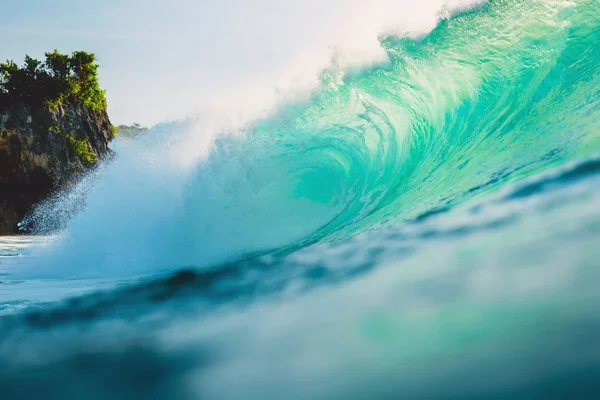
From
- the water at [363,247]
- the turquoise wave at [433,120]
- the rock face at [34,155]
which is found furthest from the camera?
the rock face at [34,155]

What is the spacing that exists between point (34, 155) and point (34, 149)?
21 cm

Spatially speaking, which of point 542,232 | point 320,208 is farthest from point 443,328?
point 320,208

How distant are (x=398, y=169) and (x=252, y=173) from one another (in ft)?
4.03

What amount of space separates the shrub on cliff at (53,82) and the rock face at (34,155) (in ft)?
1.16

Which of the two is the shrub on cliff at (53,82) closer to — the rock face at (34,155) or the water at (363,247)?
the rock face at (34,155)

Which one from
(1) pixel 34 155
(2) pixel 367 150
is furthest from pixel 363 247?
(1) pixel 34 155

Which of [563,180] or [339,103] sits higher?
[339,103]

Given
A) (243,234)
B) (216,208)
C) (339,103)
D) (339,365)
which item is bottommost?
(339,365)

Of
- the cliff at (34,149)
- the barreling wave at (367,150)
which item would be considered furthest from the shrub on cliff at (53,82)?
the barreling wave at (367,150)

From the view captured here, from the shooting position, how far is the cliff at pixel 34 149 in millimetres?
16109

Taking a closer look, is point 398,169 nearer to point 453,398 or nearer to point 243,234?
point 243,234

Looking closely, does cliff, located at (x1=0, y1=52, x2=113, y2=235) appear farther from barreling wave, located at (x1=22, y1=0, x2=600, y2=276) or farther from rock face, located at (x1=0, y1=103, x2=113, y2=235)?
barreling wave, located at (x1=22, y1=0, x2=600, y2=276)

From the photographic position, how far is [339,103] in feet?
16.6

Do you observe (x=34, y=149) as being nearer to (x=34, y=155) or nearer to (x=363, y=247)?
(x=34, y=155)
